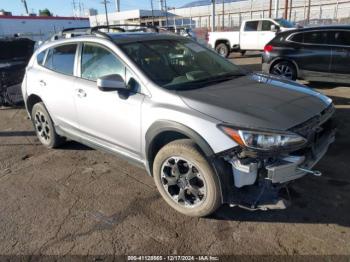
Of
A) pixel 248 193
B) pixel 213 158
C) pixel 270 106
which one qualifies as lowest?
pixel 248 193

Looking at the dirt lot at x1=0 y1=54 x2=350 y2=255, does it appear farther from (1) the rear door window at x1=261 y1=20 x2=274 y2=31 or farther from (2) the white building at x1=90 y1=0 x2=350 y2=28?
(2) the white building at x1=90 y1=0 x2=350 y2=28

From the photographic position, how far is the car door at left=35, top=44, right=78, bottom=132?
14.3ft

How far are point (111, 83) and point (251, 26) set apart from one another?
553 inches

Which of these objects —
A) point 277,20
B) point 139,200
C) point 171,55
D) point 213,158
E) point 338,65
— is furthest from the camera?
Result: point 277,20

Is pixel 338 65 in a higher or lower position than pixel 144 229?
higher

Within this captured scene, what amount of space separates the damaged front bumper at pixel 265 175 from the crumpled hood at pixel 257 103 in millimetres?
274

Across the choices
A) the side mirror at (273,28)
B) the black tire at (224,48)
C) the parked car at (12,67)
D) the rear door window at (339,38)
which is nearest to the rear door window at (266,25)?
the side mirror at (273,28)

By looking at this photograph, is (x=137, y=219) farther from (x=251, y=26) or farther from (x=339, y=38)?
(x=251, y=26)

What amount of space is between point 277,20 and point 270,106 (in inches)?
545

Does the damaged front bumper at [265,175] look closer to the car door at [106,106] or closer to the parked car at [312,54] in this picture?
the car door at [106,106]

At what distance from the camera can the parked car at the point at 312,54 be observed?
7867 millimetres

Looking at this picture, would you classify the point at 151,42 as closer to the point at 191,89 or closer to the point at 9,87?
the point at 191,89

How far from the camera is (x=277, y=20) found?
15.4 meters

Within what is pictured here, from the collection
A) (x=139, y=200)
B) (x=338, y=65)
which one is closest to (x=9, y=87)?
(x=139, y=200)
